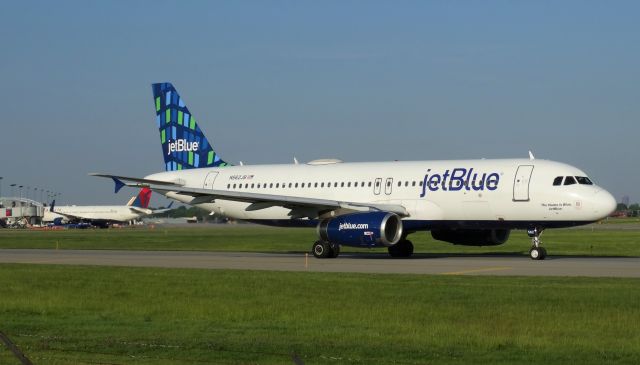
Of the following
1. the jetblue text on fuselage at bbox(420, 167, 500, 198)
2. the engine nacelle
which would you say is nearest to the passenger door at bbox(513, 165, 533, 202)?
the jetblue text on fuselage at bbox(420, 167, 500, 198)

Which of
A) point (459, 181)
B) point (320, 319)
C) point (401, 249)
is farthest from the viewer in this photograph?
point (401, 249)

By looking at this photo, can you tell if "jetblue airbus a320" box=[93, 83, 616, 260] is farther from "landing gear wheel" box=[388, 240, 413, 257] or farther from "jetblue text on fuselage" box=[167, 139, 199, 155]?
"jetblue text on fuselage" box=[167, 139, 199, 155]

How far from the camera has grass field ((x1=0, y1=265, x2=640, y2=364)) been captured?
49.3 ft

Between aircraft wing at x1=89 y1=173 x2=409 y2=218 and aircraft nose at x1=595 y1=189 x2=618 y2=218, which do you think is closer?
aircraft nose at x1=595 y1=189 x2=618 y2=218

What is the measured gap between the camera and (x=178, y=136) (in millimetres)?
51750

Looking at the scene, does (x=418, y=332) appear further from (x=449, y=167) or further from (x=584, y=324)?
(x=449, y=167)

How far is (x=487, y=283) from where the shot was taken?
25.9m

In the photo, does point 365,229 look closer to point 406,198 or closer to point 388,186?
point 406,198

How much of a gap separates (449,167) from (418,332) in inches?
905

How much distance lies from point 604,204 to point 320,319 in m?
19.6

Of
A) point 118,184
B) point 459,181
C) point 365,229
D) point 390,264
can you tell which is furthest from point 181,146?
point 390,264

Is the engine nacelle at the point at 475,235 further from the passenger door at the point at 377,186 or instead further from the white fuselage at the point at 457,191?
the passenger door at the point at 377,186

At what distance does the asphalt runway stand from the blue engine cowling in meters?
0.76

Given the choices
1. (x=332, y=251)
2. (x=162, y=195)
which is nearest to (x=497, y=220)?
(x=332, y=251)
